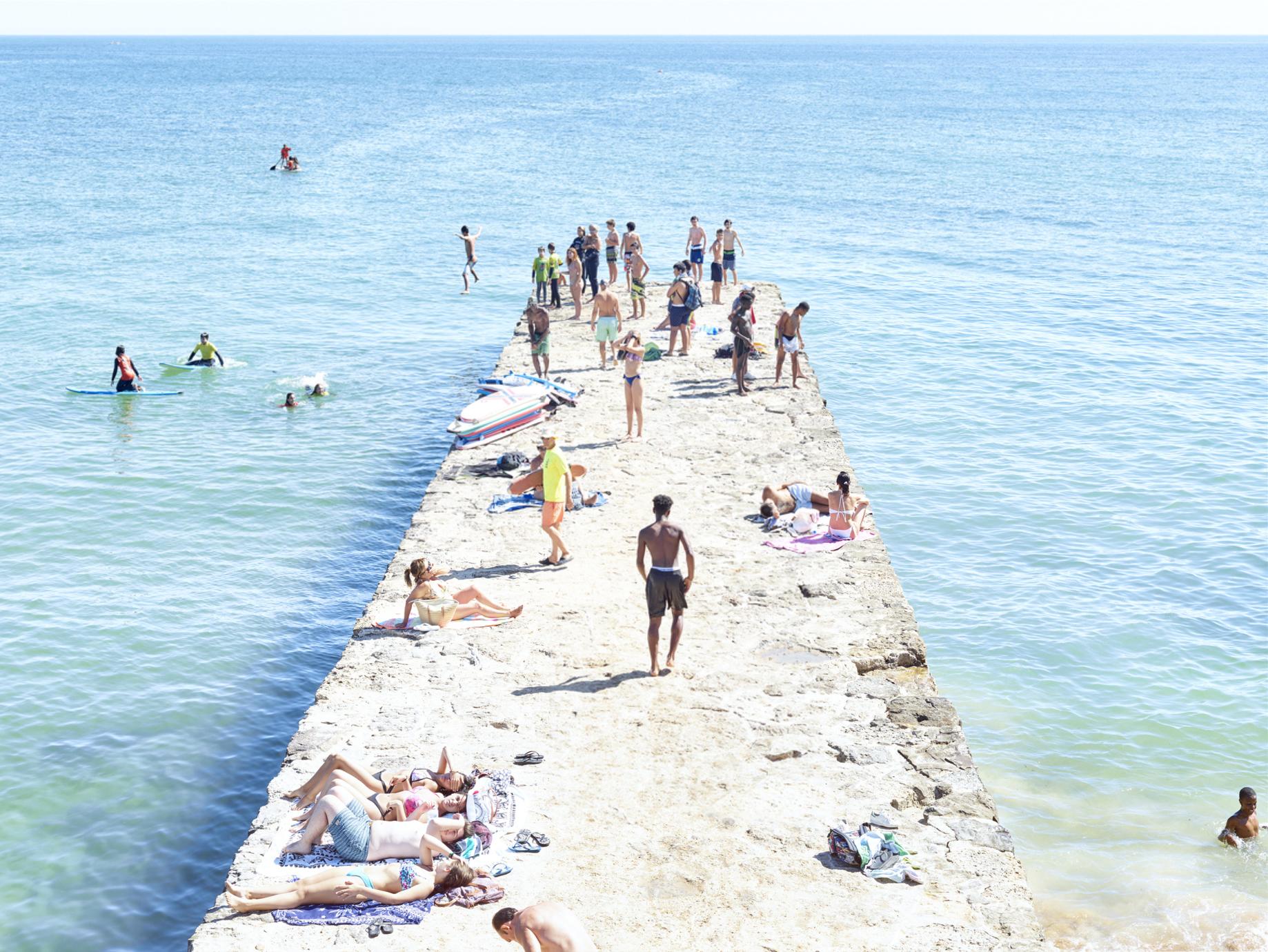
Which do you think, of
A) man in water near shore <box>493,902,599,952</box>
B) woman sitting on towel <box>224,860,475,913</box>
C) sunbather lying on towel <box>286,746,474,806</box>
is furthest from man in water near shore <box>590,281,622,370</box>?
man in water near shore <box>493,902,599,952</box>

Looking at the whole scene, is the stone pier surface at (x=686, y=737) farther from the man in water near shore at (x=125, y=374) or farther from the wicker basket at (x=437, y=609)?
the man in water near shore at (x=125, y=374)

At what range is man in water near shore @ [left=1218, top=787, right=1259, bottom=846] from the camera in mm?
11977

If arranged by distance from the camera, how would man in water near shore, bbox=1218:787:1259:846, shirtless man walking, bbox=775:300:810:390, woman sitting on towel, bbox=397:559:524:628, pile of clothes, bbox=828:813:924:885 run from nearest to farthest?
pile of clothes, bbox=828:813:924:885, man in water near shore, bbox=1218:787:1259:846, woman sitting on towel, bbox=397:559:524:628, shirtless man walking, bbox=775:300:810:390

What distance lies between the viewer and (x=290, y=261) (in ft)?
127

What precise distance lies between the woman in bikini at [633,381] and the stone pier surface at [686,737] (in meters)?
1.85

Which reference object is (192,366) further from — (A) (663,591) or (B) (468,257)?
(A) (663,591)

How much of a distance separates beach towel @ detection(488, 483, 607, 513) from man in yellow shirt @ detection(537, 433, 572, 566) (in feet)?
5.43

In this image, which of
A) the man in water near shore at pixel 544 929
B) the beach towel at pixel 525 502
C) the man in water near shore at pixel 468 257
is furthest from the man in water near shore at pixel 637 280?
the man in water near shore at pixel 544 929

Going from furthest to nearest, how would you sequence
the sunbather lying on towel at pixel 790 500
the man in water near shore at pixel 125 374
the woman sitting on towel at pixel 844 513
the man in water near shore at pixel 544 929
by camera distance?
the man in water near shore at pixel 125 374
the sunbather lying on towel at pixel 790 500
the woman sitting on towel at pixel 844 513
the man in water near shore at pixel 544 929

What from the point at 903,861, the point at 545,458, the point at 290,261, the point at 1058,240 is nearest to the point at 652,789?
the point at 903,861

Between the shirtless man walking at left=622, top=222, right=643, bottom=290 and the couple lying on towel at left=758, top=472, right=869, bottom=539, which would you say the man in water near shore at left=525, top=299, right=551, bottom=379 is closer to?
the shirtless man walking at left=622, top=222, right=643, bottom=290

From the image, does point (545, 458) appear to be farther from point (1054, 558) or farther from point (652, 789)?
point (1054, 558)

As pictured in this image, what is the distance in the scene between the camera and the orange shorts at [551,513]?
559 inches

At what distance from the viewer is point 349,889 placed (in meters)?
8.87
